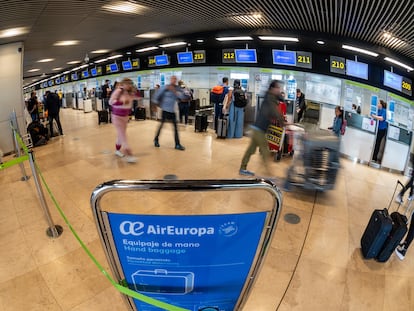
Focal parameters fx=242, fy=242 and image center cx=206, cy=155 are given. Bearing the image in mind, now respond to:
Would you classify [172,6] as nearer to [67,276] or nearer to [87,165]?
[87,165]

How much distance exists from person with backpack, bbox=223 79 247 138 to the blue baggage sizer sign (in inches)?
263

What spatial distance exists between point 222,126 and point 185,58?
6.22 m

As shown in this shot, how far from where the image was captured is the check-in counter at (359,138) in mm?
7641

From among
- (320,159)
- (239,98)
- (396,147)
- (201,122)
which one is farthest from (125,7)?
(396,147)

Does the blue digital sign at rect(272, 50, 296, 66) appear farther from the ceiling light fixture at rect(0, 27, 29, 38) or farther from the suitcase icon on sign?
the suitcase icon on sign

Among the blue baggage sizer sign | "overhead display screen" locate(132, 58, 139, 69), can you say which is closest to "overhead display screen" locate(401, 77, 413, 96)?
the blue baggage sizer sign

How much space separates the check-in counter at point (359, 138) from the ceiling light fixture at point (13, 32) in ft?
31.8

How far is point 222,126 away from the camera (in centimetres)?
788

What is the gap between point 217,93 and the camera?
7.96 metres

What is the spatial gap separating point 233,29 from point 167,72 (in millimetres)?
9279

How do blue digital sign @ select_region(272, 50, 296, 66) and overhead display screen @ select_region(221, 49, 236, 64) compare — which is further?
overhead display screen @ select_region(221, 49, 236, 64)

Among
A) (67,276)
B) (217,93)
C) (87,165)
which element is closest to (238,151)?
Answer: (217,93)

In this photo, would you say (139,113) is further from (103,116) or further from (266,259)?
(266,259)

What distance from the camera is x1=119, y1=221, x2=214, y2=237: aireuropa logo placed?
41.7 inches
